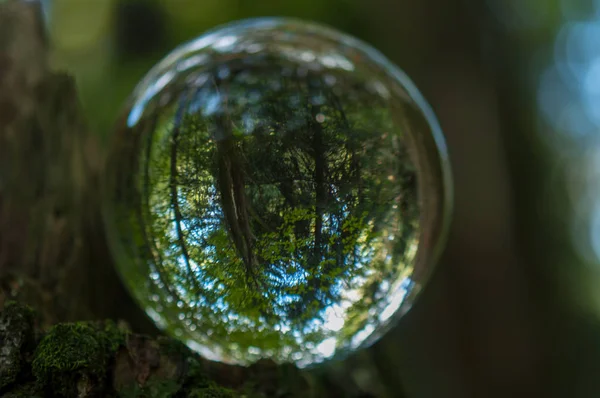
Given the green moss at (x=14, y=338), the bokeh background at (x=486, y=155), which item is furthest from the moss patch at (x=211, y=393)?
the bokeh background at (x=486, y=155)

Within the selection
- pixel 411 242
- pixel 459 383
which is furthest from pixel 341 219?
pixel 459 383

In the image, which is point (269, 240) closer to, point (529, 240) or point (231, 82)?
point (231, 82)

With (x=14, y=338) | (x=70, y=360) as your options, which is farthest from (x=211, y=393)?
(x=14, y=338)

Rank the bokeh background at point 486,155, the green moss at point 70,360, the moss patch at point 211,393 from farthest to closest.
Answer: the bokeh background at point 486,155 < the moss patch at point 211,393 < the green moss at point 70,360

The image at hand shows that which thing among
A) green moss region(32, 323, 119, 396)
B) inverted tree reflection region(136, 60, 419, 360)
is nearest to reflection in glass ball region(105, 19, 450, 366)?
inverted tree reflection region(136, 60, 419, 360)

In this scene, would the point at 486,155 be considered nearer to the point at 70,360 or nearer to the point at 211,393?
the point at 211,393

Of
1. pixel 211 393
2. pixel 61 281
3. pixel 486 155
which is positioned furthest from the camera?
pixel 486 155

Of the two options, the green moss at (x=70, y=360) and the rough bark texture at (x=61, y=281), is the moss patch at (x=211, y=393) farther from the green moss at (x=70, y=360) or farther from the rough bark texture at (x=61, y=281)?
the green moss at (x=70, y=360)

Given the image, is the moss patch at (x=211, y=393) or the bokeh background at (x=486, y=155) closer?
the moss patch at (x=211, y=393)
